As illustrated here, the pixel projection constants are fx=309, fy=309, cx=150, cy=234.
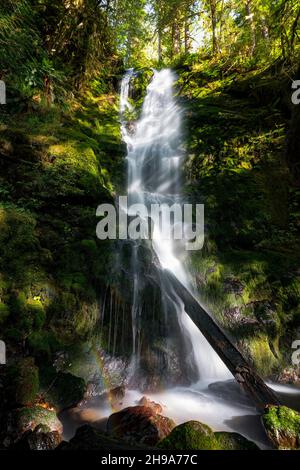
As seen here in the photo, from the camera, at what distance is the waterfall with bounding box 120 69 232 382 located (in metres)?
5.60

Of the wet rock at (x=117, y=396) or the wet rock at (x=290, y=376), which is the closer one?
the wet rock at (x=117, y=396)

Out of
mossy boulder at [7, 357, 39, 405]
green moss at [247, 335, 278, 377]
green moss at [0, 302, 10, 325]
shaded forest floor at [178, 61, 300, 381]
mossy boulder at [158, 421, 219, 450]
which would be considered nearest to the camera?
mossy boulder at [158, 421, 219, 450]

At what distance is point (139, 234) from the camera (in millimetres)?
6695

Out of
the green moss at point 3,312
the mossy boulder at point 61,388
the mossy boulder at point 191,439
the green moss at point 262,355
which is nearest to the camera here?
the mossy boulder at point 191,439

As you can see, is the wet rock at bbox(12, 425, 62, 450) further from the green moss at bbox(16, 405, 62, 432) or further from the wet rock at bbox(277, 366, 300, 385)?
the wet rock at bbox(277, 366, 300, 385)

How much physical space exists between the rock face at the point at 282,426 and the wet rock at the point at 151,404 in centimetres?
130

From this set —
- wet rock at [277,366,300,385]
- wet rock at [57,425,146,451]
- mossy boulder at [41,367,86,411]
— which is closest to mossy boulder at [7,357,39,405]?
mossy boulder at [41,367,86,411]

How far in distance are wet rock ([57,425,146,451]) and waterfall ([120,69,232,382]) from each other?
235 centimetres

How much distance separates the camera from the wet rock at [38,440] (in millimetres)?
2875

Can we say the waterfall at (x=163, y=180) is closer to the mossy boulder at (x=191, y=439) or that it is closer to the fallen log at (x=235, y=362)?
Result: the fallen log at (x=235, y=362)

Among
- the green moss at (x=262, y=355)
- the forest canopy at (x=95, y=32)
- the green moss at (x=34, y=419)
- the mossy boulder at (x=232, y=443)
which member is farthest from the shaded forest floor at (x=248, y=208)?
the green moss at (x=34, y=419)

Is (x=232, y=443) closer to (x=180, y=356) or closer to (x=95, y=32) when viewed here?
(x=180, y=356)

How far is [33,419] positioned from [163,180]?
743 centimetres

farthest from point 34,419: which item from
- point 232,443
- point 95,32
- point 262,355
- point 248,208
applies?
point 95,32
